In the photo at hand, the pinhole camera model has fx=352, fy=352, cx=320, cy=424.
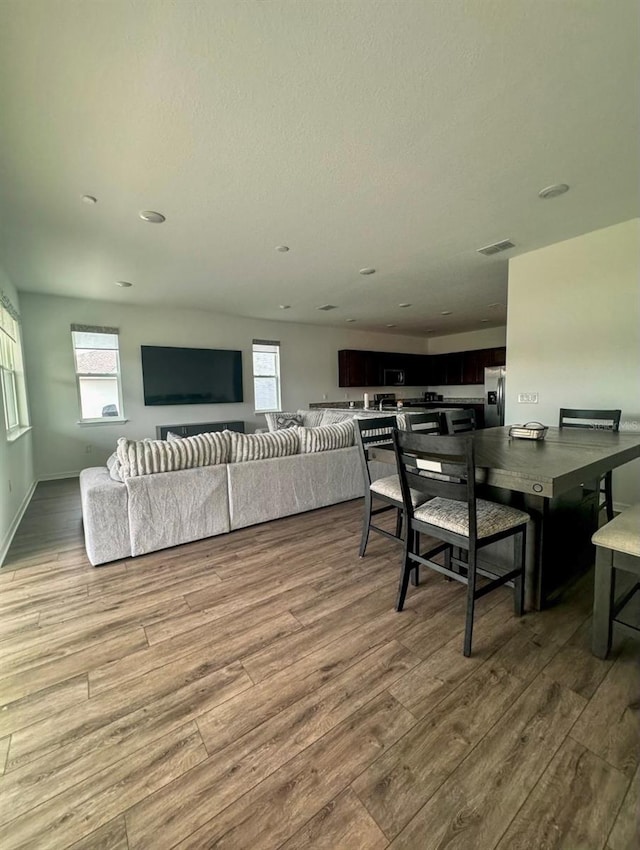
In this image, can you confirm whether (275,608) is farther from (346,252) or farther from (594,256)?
(594,256)

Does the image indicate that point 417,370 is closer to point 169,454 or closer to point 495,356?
point 495,356

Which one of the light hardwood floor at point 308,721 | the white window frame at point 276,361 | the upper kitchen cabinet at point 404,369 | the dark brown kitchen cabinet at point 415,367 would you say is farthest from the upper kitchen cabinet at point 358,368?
the light hardwood floor at point 308,721

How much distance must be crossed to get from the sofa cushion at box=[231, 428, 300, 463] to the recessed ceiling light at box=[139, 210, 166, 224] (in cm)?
188

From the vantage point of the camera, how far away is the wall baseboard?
2.77m

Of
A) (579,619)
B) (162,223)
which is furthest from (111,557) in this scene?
(579,619)

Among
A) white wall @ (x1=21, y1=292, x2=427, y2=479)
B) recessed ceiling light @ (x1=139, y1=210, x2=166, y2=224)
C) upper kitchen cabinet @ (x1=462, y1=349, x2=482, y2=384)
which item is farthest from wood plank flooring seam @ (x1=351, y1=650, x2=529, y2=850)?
upper kitchen cabinet @ (x1=462, y1=349, x2=482, y2=384)

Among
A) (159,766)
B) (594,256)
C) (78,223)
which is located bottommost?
(159,766)

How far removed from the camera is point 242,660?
5.41ft

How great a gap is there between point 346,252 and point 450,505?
117 inches

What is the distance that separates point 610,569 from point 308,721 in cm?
142

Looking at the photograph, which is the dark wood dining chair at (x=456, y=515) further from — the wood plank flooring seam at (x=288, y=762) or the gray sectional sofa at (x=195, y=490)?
the gray sectional sofa at (x=195, y=490)

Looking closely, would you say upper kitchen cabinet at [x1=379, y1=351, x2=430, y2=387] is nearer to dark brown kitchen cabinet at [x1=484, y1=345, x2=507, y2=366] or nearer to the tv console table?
dark brown kitchen cabinet at [x1=484, y1=345, x2=507, y2=366]

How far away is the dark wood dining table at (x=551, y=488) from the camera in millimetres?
1562

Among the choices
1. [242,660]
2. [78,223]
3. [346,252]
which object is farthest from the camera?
[346,252]
